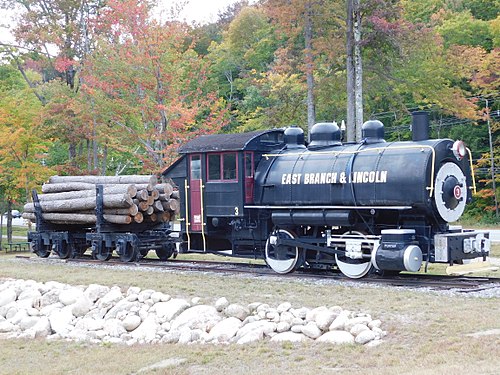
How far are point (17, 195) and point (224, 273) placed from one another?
55.2ft

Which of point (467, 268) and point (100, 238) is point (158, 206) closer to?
point (100, 238)

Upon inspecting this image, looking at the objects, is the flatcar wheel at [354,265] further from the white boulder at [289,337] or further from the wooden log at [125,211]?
the wooden log at [125,211]

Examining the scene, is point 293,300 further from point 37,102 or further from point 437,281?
point 37,102

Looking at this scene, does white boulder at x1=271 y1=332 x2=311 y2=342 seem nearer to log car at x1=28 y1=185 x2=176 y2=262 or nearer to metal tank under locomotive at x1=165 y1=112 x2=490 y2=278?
metal tank under locomotive at x1=165 y1=112 x2=490 y2=278

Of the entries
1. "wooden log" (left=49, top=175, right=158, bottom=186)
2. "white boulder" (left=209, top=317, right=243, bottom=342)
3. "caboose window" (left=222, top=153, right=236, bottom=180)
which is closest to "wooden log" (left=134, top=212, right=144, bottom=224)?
"wooden log" (left=49, top=175, right=158, bottom=186)

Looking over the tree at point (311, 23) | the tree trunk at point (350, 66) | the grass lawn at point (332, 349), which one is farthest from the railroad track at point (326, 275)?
the tree at point (311, 23)

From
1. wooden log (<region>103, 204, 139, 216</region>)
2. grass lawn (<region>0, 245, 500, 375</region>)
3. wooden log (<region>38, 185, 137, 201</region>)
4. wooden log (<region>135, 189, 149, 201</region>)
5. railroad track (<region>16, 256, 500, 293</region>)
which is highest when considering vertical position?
wooden log (<region>38, 185, 137, 201</region>)

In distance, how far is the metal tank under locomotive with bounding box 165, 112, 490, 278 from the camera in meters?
15.6

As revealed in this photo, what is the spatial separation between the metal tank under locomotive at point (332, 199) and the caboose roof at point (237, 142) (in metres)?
0.04

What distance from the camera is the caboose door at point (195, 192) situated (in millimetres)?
19625

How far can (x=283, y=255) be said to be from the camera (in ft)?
59.4

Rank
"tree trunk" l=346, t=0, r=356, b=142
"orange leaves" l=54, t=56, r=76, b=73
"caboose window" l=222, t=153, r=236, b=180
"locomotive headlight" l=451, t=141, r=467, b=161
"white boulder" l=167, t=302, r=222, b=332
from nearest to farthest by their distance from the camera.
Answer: "white boulder" l=167, t=302, r=222, b=332 < "locomotive headlight" l=451, t=141, r=467, b=161 < "caboose window" l=222, t=153, r=236, b=180 < "tree trunk" l=346, t=0, r=356, b=142 < "orange leaves" l=54, t=56, r=76, b=73

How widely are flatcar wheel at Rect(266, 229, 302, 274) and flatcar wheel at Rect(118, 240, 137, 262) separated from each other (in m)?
4.86

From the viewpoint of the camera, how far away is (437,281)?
51.0ft
